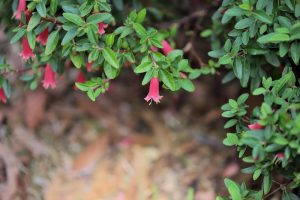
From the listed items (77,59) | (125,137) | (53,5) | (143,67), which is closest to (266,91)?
(143,67)

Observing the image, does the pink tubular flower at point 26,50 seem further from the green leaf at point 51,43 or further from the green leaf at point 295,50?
the green leaf at point 295,50

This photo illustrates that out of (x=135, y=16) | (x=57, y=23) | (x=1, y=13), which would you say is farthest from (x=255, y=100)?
(x=1, y=13)

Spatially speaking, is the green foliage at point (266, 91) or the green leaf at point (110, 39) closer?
the green foliage at point (266, 91)

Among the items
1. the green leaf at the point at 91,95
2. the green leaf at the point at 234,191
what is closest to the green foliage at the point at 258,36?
the green leaf at the point at 234,191

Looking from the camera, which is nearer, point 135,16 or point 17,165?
point 135,16

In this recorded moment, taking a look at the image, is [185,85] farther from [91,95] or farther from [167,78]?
[91,95]

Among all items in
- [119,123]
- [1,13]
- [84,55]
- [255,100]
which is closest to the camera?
[84,55]

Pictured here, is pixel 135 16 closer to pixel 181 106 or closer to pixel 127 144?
pixel 127 144
